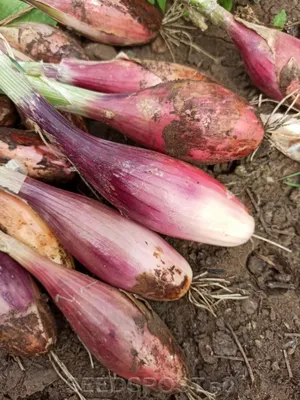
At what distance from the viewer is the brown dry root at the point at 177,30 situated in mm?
1727

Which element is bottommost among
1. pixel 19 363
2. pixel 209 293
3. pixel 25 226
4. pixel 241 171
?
pixel 19 363

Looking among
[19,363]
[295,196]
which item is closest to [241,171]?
[295,196]

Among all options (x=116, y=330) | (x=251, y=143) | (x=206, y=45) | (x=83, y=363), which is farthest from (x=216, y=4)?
(x=83, y=363)

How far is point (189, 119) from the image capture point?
137 centimetres

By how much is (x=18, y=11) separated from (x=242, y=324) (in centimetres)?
115

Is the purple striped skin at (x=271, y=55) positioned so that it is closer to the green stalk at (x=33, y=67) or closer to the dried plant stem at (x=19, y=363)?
the green stalk at (x=33, y=67)

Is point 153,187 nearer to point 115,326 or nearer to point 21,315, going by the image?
point 115,326

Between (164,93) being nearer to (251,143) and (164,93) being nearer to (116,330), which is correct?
(251,143)

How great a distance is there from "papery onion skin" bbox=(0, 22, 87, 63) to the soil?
535 millimetres

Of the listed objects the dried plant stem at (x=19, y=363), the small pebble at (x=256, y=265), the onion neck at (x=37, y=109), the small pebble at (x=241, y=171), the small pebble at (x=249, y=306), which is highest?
the onion neck at (x=37, y=109)

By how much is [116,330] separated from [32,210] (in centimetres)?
39

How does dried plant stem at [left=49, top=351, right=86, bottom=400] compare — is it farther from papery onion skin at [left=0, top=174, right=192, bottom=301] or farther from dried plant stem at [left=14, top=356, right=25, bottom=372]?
papery onion skin at [left=0, top=174, right=192, bottom=301]

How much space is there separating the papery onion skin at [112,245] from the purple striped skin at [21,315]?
0.49ft

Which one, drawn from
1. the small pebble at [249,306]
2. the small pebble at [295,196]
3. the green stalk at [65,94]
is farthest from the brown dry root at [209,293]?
the green stalk at [65,94]
